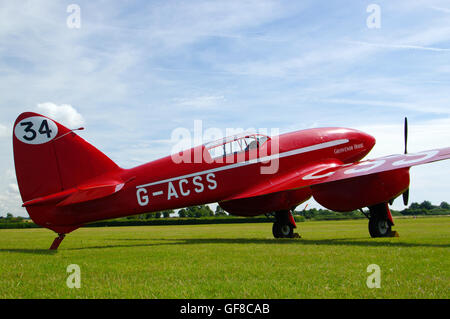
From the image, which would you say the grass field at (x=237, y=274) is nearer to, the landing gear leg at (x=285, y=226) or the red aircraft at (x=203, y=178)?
the red aircraft at (x=203, y=178)

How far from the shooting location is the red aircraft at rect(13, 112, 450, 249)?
41.4 ft

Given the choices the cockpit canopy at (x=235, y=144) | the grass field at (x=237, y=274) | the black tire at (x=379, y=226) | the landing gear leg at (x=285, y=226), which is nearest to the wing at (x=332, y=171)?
the cockpit canopy at (x=235, y=144)

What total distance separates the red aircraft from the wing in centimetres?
4

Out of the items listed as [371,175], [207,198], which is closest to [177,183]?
[207,198]

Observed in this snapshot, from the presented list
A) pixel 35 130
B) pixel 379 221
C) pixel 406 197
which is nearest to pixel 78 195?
pixel 35 130

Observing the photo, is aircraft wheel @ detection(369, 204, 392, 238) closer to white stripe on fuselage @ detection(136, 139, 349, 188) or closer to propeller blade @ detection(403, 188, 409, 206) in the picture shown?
propeller blade @ detection(403, 188, 409, 206)

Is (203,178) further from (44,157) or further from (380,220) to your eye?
(380,220)

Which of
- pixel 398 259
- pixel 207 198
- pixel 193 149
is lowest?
pixel 398 259

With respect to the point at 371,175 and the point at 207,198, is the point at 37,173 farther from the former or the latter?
the point at 371,175

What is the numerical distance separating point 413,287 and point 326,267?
2.10m

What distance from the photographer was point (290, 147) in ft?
52.3

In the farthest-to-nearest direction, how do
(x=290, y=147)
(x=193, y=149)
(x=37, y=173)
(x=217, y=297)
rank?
(x=290, y=147) < (x=193, y=149) < (x=37, y=173) < (x=217, y=297)

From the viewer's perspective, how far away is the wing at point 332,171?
1317 cm

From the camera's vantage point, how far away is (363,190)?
544 inches
